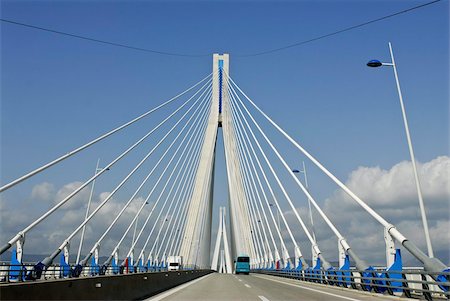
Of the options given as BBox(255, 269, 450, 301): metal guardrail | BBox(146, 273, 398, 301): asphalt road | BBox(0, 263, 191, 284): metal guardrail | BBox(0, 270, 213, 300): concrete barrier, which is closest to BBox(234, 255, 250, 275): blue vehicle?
BBox(0, 263, 191, 284): metal guardrail

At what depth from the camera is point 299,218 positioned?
3356 cm

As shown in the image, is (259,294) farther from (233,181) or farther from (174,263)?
(174,263)

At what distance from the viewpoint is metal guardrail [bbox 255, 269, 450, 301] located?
52.3 feet

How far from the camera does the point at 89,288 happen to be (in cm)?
1216

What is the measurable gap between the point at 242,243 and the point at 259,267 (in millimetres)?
8178

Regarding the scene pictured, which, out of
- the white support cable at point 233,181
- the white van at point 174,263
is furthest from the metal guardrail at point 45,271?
the white support cable at point 233,181

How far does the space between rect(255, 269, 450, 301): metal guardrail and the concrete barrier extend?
27.2 ft

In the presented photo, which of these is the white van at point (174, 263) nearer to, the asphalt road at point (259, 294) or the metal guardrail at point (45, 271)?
the metal guardrail at point (45, 271)

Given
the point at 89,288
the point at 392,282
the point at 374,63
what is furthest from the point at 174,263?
the point at 89,288

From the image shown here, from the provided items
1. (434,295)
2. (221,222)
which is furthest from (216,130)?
(221,222)

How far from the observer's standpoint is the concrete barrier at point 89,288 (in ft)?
27.8

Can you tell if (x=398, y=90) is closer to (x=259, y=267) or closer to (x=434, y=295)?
(x=434, y=295)

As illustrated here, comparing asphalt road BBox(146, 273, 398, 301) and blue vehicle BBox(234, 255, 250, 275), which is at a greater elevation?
blue vehicle BBox(234, 255, 250, 275)

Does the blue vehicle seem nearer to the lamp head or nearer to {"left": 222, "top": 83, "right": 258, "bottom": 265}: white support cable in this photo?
{"left": 222, "top": 83, "right": 258, "bottom": 265}: white support cable
